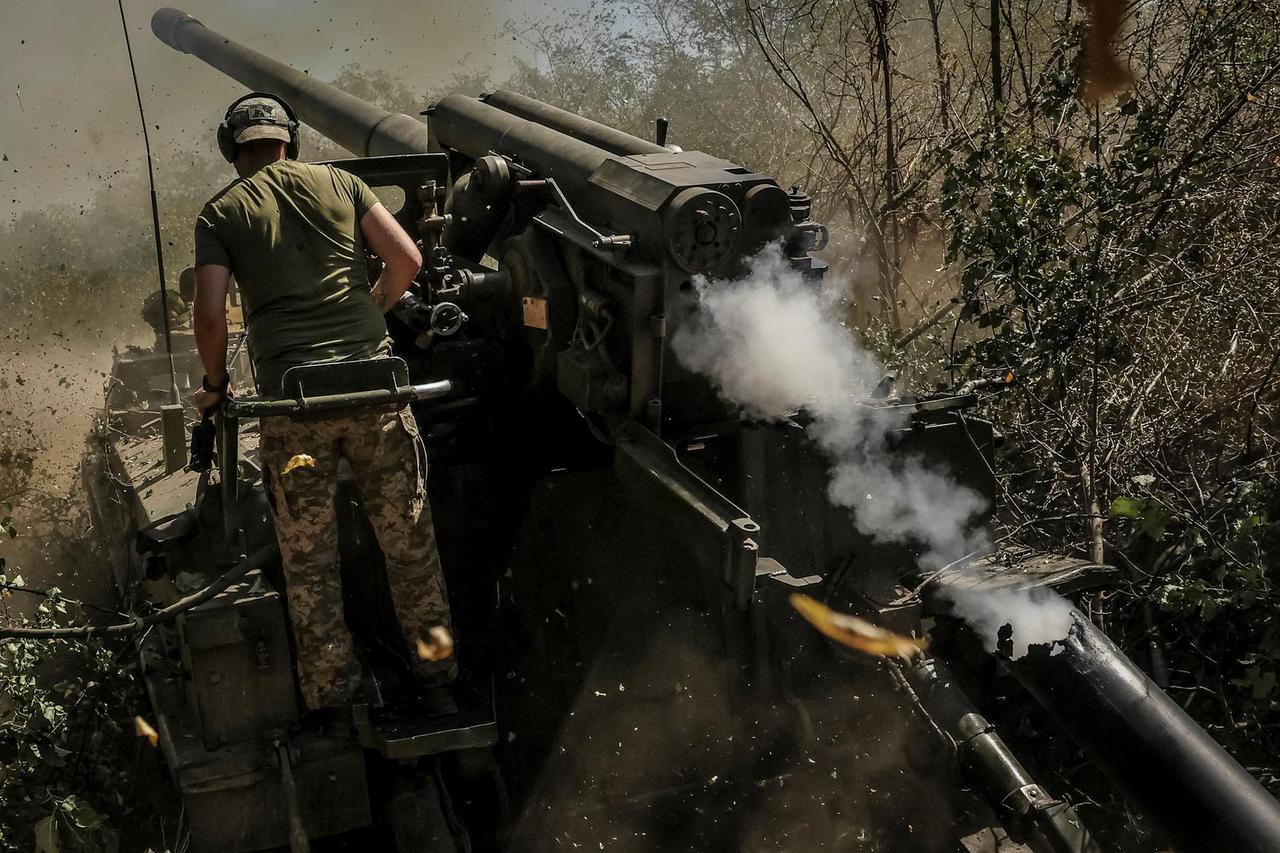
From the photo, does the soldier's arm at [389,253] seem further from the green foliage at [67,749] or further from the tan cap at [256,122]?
the green foliage at [67,749]

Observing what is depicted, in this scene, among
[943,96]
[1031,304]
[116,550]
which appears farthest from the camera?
[943,96]

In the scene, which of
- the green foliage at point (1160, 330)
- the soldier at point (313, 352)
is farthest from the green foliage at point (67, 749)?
the green foliage at point (1160, 330)

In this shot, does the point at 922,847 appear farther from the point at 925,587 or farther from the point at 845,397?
the point at 845,397

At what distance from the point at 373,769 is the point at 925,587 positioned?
229cm

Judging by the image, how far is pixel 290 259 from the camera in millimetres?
4434

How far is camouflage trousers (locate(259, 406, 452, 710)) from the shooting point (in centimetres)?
444

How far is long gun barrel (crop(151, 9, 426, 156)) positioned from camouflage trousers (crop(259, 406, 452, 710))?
300 cm

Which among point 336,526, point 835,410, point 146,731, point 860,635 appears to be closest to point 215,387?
point 336,526

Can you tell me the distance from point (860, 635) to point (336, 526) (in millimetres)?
2063

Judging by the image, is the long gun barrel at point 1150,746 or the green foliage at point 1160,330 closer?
the long gun barrel at point 1150,746

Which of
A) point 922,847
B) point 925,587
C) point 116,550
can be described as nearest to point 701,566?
point 925,587

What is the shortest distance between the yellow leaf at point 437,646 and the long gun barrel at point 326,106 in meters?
3.31

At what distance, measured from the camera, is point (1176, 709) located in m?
4.06

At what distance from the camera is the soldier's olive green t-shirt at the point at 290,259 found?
14.3ft
